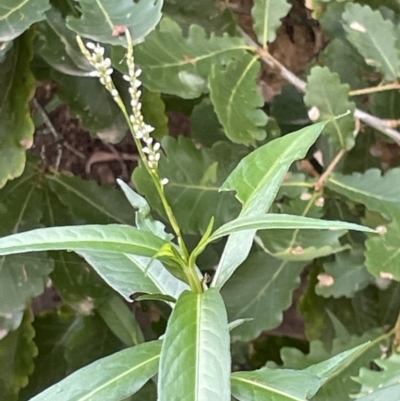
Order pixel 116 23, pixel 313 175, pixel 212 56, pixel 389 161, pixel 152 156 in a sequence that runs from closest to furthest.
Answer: pixel 152 156, pixel 116 23, pixel 212 56, pixel 313 175, pixel 389 161

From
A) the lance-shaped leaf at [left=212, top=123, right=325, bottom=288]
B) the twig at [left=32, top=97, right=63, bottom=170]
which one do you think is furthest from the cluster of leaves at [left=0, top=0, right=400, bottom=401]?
the twig at [left=32, top=97, right=63, bottom=170]

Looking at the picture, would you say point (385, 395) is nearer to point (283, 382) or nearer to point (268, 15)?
point (283, 382)

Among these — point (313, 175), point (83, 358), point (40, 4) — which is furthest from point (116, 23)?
point (83, 358)

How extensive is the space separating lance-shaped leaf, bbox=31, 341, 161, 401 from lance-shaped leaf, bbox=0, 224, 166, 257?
4.3 inches

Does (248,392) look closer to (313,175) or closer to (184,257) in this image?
(184,257)

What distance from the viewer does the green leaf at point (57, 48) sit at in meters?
0.65

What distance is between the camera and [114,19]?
57cm

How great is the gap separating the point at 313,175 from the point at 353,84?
12 centimetres

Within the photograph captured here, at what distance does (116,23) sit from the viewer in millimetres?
566

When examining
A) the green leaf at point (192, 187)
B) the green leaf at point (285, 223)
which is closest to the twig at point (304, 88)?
the green leaf at point (192, 187)

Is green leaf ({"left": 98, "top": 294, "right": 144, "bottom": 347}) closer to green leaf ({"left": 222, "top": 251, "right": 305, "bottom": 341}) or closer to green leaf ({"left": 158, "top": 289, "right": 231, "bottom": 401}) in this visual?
green leaf ({"left": 222, "top": 251, "right": 305, "bottom": 341})

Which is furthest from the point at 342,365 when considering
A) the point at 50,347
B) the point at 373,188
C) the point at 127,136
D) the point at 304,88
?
the point at 127,136

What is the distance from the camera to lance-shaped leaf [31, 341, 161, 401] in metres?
0.44

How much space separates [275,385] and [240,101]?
1.01 ft
